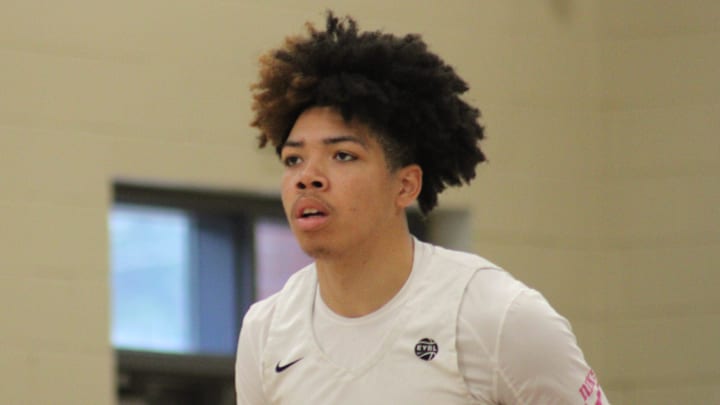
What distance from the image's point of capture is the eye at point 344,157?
314 cm

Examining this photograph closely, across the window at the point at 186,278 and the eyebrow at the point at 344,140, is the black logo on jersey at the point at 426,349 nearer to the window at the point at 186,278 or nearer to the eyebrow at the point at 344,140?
the eyebrow at the point at 344,140

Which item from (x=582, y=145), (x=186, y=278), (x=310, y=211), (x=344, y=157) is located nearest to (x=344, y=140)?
(x=344, y=157)

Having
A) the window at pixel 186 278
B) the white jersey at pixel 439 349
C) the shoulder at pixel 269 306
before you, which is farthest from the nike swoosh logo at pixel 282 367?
the window at pixel 186 278

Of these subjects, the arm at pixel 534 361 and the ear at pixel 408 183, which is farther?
the ear at pixel 408 183

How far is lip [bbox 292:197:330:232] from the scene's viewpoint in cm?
310

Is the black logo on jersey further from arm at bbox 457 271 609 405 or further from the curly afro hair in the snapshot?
the curly afro hair

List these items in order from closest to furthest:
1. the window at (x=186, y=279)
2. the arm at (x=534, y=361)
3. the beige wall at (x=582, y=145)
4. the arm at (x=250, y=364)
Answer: the arm at (x=534, y=361), the arm at (x=250, y=364), the window at (x=186, y=279), the beige wall at (x=582, y=145)

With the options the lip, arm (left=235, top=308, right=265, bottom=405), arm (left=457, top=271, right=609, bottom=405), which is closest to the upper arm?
arm (left=235, top=308, right=265, bottom=405)

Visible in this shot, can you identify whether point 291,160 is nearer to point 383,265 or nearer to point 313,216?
point 313,216

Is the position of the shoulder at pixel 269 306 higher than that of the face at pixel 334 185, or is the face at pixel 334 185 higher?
the face at pixel 334 185

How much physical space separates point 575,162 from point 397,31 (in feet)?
3.25

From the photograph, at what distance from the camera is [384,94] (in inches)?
124

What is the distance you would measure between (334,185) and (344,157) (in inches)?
2.6

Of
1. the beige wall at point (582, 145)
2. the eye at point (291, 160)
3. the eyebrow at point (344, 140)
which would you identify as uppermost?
the beige wall at point (582, 145)
